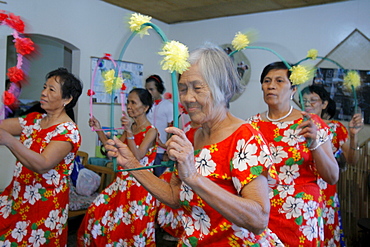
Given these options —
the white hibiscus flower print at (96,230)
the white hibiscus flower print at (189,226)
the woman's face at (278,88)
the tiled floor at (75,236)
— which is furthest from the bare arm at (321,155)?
the tiled floor at (75,236)

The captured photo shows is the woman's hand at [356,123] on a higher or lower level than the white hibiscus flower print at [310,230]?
higher

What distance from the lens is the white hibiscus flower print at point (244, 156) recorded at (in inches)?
50.5

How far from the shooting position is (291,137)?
2084mm

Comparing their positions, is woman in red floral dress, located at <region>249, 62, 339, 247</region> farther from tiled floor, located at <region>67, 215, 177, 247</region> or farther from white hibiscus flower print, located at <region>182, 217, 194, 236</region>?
tiled floor, located at <region>67, 215, 177, 247</region>

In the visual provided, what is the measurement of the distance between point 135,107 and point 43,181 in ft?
4.06

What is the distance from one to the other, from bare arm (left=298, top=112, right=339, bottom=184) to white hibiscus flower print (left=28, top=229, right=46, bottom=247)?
5.39 ft

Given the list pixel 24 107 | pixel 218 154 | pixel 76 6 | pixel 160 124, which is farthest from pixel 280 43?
pixel 218 154

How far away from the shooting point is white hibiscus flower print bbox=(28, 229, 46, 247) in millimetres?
2246

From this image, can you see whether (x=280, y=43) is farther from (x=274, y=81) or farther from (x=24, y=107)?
(x=24, y=107)

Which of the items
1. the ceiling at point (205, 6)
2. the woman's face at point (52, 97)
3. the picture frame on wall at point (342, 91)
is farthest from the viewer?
the ceiling at point (205, 6)

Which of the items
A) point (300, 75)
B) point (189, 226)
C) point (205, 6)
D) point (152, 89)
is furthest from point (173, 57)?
point (205, 6)

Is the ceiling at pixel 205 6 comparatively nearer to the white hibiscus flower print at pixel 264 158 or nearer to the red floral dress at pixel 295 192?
the red floral dress at pixel 295 192

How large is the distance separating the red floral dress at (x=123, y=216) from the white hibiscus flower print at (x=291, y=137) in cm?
141

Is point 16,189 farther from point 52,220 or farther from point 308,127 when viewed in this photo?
point 308,127
